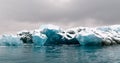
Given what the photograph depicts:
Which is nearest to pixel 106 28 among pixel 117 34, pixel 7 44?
pixel 117 34

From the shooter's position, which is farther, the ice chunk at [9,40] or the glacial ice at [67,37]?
the glacial ice at [67,37]

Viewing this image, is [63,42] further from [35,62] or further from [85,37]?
[35,62]

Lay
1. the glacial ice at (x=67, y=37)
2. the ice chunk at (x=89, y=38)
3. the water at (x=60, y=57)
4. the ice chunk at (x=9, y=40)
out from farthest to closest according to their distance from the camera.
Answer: the glacial ice at (x=67, y=37)
the ice chunk at (x=89, y=38)
the ice chunk at (x=9, y=40)
the water at (x=60, y=57)

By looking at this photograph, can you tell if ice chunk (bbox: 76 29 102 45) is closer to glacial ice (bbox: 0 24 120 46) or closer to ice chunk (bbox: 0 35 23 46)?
glacial ice (bbox: 0 24 120 46)

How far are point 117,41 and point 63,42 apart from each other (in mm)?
18885

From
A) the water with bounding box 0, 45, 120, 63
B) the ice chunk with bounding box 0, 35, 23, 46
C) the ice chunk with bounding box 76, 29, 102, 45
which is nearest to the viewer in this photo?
the water with bounding box 0, 45, 120, 63

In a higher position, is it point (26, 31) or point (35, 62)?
point (26, 31)

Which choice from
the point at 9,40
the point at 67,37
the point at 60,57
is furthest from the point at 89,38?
the point at 60,57

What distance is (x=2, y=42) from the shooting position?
72688 millimetres

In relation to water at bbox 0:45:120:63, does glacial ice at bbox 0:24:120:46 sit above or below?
above

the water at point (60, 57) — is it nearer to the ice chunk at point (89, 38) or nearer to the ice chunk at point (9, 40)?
the ice chunk at point (9, 40)

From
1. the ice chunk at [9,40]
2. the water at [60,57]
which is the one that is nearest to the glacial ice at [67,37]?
the ice chunk at [9,40]

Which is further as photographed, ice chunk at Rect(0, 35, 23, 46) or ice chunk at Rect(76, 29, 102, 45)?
ice chunk at Rect(76, 29, 102, 45)

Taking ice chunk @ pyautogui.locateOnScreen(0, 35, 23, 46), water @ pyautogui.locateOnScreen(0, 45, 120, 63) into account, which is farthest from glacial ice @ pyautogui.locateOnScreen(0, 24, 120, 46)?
water @ pyautogui.locateOnScreen(0, 45, 120, 63)
